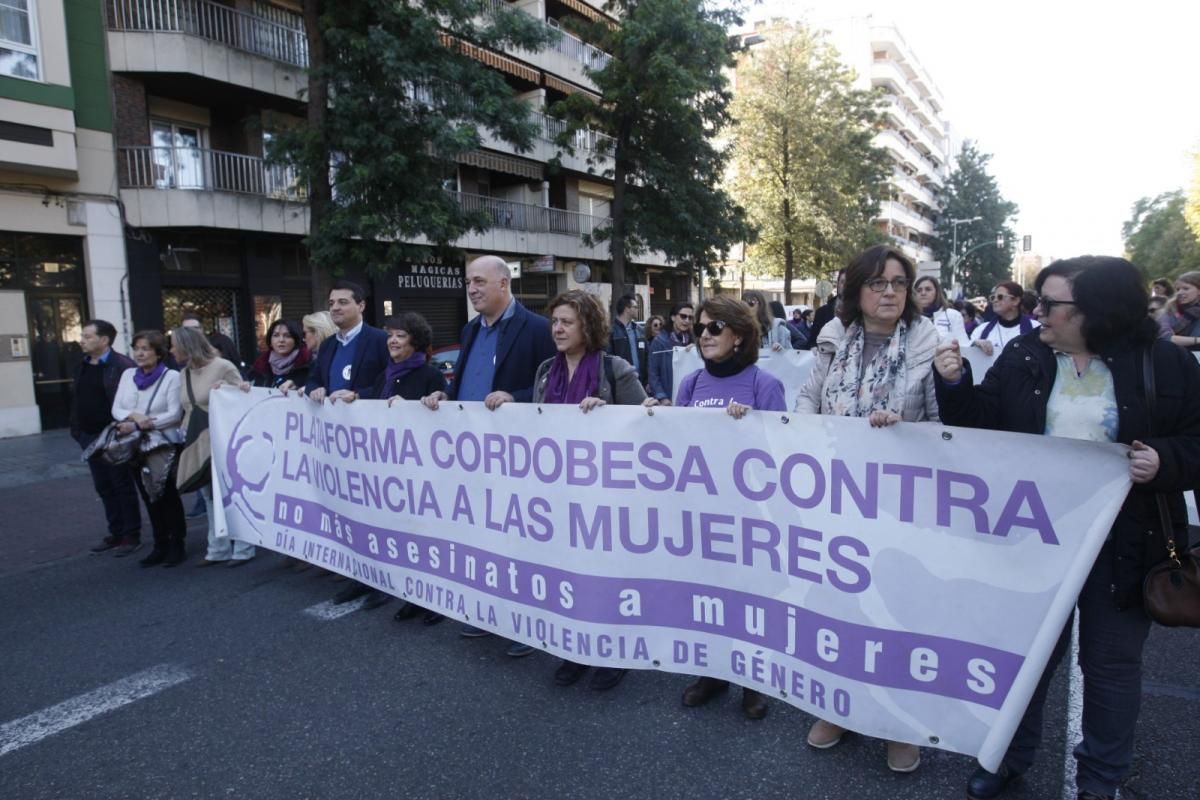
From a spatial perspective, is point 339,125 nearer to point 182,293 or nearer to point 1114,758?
point 182,293

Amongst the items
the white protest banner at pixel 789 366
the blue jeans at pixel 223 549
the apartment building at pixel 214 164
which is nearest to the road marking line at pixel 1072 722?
the white protest banner at pixel 789 366

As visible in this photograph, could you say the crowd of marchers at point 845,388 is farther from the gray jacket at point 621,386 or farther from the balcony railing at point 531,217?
the balcony railing at point 531,217

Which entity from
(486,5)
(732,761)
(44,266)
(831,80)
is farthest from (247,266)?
(831,80)

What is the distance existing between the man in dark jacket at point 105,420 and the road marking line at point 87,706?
2628mm

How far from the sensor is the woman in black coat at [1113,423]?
86.1 inches

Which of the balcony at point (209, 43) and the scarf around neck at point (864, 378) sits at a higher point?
the balcony at point (209, 43)

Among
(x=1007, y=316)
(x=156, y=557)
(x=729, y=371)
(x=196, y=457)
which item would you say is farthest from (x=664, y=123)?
(x=729, y=371)

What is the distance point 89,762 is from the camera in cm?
292

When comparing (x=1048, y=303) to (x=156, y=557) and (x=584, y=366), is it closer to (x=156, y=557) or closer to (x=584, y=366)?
(x=584, y=366)

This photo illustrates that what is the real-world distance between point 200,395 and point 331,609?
207 centimetres

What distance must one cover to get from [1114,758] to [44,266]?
1671 centimetres

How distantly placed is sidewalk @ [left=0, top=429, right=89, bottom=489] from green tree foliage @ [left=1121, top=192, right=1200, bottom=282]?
36614mm

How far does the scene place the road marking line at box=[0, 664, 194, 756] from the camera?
3156 mm

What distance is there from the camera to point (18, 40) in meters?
12.5
